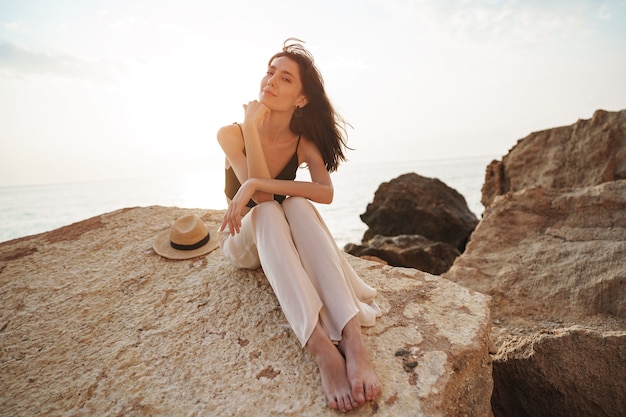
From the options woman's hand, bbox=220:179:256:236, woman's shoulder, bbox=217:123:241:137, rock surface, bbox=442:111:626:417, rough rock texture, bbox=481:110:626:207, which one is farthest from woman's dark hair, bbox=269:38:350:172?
rough rock texture, bbox=481:110:626:207

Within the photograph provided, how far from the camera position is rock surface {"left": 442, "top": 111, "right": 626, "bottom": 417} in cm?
209

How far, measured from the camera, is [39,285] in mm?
2801

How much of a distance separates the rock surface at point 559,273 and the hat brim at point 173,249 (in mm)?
2279

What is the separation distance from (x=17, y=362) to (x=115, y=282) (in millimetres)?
802

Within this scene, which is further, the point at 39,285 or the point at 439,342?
the point at 39,285

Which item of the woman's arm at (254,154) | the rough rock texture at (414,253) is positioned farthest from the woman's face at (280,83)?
the rough rock texture at (414,253)

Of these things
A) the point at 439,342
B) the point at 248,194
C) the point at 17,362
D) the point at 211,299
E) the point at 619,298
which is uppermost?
the point at 248,194

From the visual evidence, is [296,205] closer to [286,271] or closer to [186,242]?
[286,271]

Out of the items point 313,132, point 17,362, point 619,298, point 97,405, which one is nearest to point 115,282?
point 17,362

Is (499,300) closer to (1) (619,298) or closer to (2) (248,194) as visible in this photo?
(1) (619,298)

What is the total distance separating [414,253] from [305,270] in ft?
12.9

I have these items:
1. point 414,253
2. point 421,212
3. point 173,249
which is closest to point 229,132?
point 173,249

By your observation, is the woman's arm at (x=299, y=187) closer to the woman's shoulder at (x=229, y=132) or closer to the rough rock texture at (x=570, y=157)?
the woman's shoulder at (x=229, y=132)

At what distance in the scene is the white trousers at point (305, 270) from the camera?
1966mm
